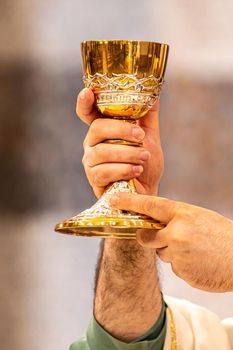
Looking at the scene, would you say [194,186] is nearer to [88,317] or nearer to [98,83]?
[88,317]

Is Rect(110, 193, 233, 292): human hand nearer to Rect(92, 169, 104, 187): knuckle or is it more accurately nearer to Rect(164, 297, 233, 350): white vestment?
Rect(92, 169, 104, 187): knuckle

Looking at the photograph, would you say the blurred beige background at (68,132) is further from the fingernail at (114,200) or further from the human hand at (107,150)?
the fingernail at (114,200)

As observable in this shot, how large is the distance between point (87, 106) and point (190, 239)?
369 millimetres

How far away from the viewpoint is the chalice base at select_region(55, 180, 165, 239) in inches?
89.2

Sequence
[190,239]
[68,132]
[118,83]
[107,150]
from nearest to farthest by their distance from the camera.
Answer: [190,239] < [118,83] < [107,150] < [68,132]

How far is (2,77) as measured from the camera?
157 inches

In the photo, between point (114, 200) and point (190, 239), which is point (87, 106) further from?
point (190, 239)

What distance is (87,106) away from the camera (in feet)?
8.05

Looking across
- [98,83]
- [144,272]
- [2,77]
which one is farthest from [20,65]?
[98,83]

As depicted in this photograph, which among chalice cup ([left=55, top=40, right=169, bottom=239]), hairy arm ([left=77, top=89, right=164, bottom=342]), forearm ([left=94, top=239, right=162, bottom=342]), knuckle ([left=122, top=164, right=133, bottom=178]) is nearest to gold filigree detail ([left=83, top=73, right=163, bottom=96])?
chalice cup ([left=55, top=40, right=169, bottom=239])

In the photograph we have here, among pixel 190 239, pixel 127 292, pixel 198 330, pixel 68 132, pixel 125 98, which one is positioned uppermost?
pixel 125 98

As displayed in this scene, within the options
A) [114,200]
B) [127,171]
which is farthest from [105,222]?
[127,171]

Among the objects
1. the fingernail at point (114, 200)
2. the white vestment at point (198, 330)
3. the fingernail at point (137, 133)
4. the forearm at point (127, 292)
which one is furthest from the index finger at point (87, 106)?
the white vestment at point (198, 330)

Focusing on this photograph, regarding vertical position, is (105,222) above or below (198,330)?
above
